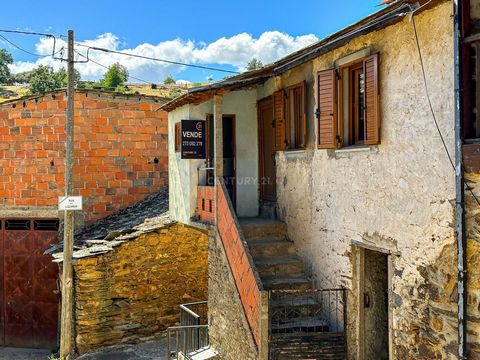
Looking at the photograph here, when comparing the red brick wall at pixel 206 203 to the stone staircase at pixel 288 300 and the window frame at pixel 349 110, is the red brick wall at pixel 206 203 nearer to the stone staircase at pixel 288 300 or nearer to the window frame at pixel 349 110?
the stone staircase at pixel 288 300

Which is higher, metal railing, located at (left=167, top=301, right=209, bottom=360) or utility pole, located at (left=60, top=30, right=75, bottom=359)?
utility pole, located at (left=60, top=30, right=75, bottom=359)

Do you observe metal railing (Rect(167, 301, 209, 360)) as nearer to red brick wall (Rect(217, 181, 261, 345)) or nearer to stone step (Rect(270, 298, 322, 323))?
red brick wall (Rect(217, 181, 261, 345))

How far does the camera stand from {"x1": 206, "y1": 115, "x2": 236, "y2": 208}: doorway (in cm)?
1116

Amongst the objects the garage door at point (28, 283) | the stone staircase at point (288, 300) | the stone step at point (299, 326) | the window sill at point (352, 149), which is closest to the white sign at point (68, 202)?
the stone staircase at point (288, 300)

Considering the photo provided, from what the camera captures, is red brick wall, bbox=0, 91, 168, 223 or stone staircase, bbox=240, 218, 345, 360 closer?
stone staircase, bbox=240, 218, 345, 360

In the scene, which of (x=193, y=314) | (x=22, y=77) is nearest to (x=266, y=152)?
(x=193, y=314)

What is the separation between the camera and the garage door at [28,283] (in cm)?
1579

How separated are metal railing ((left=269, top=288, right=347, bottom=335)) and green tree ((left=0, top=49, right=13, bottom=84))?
206 ft

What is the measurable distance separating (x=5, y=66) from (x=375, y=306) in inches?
2797

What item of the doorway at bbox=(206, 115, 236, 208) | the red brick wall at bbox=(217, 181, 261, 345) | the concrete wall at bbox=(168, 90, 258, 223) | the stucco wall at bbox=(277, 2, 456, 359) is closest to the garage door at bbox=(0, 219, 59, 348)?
the concrete wall at bbox=(168, 90, 258, 223)

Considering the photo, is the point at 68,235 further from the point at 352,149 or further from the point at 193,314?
the point at 352,149

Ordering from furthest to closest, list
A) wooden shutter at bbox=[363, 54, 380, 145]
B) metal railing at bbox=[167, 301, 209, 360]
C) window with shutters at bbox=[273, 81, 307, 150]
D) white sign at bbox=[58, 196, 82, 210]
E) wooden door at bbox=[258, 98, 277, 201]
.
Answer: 1. white sign at bbox=[58, 196, 82, 210]
2. metal railing at bbox=[167, 301, 209, 360]
3. wooden door at bbox=[258, 98, 277, 201]
4. window with shutters at bbox=[273, 81, 307, 150]
5. wooden shutter at bbox=[363, 54, 380, 145]

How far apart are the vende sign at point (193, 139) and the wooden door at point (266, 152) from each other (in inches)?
50.8

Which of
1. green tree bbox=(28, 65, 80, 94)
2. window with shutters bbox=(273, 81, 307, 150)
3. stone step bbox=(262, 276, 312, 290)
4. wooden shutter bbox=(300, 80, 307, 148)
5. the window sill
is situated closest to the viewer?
the window sill
